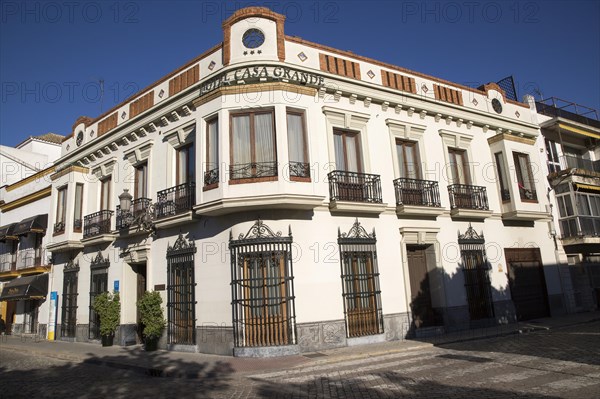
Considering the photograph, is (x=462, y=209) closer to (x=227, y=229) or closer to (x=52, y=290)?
(x=227, y=229)

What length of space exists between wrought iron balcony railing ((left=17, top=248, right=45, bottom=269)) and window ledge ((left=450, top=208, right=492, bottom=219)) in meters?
19.8

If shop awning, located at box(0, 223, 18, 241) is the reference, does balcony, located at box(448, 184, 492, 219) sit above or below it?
below

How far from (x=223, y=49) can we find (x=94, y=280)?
10977 millimetres

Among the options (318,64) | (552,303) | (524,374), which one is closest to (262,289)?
(524,374)

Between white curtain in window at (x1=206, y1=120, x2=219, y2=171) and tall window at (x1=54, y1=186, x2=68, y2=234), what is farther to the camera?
tall window at (x1=54, y1=186, x2=68, y2=234)

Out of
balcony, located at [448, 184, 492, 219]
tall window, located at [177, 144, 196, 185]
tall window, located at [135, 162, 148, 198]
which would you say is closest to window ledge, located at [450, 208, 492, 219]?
balcony, located at [448, 184, 492, 219]

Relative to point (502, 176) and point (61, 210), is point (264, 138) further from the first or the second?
point (61, 210)

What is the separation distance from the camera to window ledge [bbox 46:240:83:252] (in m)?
18.6

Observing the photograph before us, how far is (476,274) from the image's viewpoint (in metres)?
16.4

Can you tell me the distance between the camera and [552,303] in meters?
18.3

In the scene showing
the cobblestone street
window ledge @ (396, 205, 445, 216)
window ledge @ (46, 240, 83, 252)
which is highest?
window ledge @ (46, 240, 83, 252)

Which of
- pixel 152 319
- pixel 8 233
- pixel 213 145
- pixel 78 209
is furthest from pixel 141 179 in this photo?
pixel 8 233

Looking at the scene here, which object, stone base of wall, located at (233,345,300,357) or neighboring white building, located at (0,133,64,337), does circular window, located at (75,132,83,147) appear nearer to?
neighboring white building, located at (0,133,64,337)

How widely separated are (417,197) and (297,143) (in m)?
5.01
